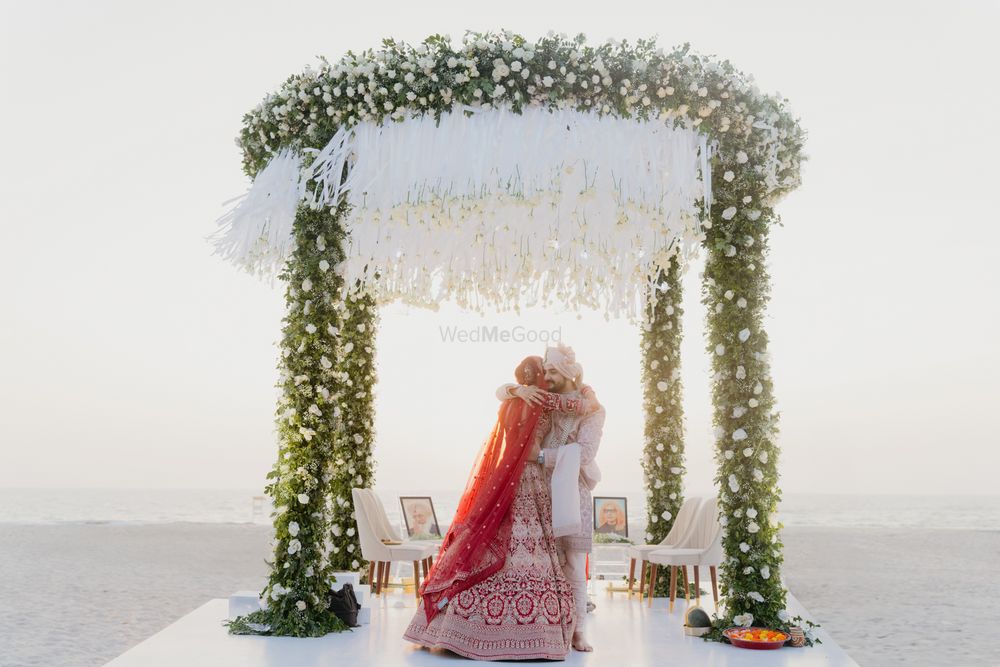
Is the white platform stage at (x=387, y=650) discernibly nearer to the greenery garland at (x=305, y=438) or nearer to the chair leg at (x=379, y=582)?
the greenery garland at (x=305, y=438)

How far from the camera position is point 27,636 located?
8.52m

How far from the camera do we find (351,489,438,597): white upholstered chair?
23.7ft

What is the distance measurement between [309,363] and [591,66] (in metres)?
2.68

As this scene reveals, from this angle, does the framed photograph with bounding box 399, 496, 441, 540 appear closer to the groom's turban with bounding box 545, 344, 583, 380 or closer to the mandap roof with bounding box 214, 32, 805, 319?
the mandap roof with bounding box 214, 32, 805, 319

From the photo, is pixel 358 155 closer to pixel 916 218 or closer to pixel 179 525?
pixel 916 218

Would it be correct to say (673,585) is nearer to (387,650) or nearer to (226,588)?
(387,650)

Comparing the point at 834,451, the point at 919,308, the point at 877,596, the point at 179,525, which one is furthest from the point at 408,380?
the point at 834,451

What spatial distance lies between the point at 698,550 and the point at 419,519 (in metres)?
2.82

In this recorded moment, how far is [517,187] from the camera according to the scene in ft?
18.0

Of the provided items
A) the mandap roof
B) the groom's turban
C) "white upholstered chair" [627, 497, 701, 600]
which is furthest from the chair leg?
the groom's turban

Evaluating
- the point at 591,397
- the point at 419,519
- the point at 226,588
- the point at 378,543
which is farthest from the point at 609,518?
the point at 226,588

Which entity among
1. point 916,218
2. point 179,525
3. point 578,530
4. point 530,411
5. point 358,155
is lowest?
point 179,525

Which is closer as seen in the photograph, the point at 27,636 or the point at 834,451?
the point at 27,636

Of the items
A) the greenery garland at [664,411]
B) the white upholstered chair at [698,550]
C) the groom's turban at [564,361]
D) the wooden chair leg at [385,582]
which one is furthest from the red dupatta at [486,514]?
the greenery garland at [664,411]
